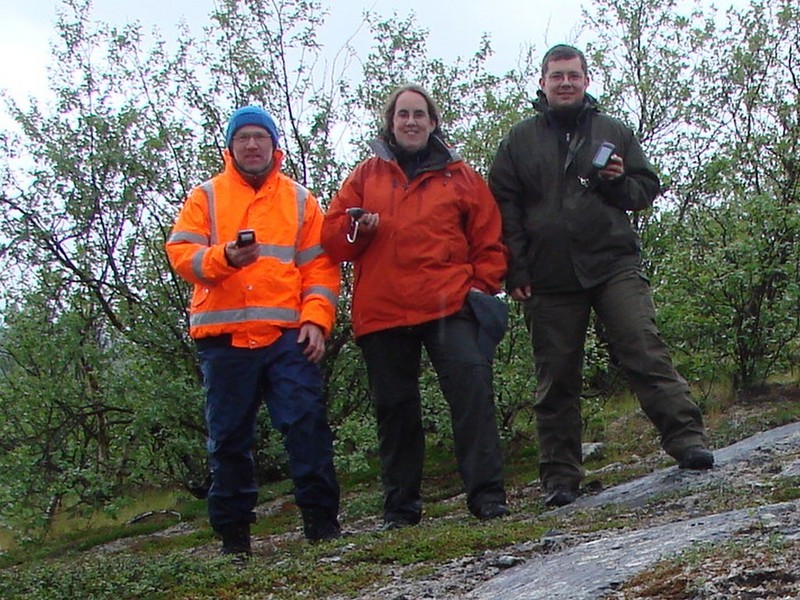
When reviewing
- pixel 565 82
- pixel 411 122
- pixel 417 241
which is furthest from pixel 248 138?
pixel 565 82

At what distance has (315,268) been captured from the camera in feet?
18.5

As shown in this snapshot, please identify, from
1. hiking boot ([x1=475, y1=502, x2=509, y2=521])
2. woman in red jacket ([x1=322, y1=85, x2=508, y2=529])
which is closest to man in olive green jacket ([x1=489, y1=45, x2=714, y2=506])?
woman in red jacket ([x1=322, y1=85, x2=508, y2=529])

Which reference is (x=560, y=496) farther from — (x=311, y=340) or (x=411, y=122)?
(x=411, y=122)

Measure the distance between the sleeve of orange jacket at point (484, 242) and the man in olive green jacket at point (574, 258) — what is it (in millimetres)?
133

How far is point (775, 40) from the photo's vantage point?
12.2 m

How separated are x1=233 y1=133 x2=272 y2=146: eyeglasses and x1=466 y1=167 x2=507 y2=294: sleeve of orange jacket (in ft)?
3.65

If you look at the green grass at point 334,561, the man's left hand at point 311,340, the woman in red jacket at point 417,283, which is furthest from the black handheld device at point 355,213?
the green grass at point 334,561

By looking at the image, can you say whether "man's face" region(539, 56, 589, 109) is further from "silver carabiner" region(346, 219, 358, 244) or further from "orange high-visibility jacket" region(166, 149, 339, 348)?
"orange high-visibility jacket" region(166, 149, 339, 348)

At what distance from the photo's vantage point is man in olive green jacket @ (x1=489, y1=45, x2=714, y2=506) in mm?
5520

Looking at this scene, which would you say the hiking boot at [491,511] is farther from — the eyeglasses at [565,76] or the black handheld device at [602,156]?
the eyeglasses at [565,76]

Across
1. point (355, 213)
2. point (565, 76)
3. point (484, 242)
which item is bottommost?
point (484, 242)

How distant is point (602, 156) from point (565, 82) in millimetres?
482

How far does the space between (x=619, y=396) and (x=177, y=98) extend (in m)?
5.43

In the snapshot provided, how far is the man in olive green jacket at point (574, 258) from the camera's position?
18.1ft
